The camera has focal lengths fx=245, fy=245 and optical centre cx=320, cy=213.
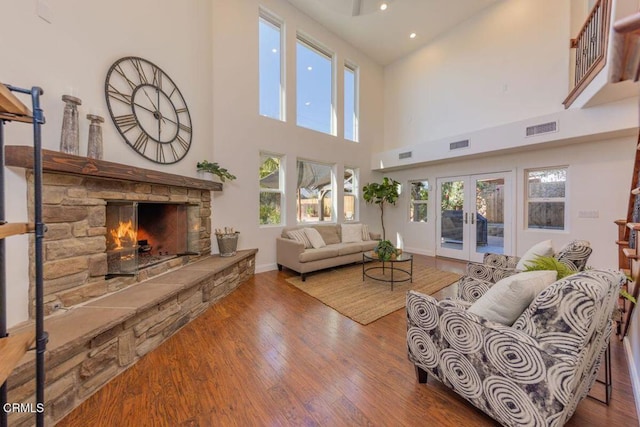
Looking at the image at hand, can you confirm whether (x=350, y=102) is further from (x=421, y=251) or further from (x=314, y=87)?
(x=421, y=251)

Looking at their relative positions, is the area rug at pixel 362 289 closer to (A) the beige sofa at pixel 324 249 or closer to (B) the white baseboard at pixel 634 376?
(A) the beige sofa at pixel 324 249

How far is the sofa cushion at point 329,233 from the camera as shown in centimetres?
514

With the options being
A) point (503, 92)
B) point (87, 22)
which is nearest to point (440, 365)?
point (87, 22)

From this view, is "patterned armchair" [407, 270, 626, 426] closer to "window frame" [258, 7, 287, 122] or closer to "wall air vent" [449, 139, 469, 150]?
"wall air vent" [449, 139, 469, 150]

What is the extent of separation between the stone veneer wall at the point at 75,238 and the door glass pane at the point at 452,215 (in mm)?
6002

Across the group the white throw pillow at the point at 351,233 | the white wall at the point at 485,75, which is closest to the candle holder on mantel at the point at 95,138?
A: the white throw pillow at the point at 351,233

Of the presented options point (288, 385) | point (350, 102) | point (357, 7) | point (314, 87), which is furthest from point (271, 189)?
point (288, 385)

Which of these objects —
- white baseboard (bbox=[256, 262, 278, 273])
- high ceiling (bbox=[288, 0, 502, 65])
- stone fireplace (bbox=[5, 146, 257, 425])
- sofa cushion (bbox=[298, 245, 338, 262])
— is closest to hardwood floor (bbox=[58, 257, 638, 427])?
stone fireplace (bbox=[5, 146, 257, 425])

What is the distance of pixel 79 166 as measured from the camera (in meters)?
1.90

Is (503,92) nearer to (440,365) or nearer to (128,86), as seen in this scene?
(440,365)

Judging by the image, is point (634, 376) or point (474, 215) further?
point (474, 215)

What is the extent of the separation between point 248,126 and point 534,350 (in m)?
4.58

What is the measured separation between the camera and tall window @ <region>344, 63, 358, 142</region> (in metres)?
6.31

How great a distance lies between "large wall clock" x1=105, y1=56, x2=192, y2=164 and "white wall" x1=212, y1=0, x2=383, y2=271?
777 mm
